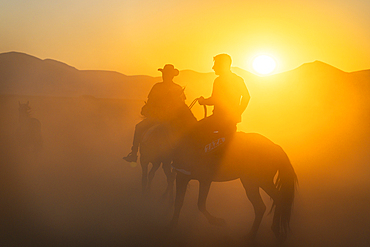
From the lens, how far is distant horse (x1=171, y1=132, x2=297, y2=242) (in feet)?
12.2

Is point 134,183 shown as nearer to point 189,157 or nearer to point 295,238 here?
point 189,157

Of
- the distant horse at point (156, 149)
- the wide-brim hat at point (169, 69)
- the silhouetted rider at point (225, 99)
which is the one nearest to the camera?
the silhouetted rider at point (225, 99)

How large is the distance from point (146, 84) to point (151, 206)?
68.5 metres

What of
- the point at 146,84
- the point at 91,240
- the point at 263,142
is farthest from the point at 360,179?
the point at 146,84

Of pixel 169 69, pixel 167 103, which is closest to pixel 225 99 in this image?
pixel 167 103

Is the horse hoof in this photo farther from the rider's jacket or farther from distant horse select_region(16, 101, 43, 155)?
distant horse select_region(16, 101, 43, 155)

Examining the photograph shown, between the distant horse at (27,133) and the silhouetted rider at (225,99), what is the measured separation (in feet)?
30.4

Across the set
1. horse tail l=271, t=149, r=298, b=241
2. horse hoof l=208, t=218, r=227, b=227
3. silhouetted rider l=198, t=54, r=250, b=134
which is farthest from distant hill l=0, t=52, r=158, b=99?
horse tail l=271, t=149, r=298, b=241

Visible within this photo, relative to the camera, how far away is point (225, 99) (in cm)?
357

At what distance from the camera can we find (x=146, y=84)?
234 feet

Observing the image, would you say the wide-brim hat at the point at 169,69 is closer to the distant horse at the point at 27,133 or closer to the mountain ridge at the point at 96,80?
the distant horse at the point at 27,133

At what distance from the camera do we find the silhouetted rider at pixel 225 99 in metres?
3.57

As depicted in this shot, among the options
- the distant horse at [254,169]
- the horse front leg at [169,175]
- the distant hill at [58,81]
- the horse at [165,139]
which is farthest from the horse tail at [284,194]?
the distant hill at [58,81]

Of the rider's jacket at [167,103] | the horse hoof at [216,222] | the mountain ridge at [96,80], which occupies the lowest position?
the horse hoof at [216,222]
